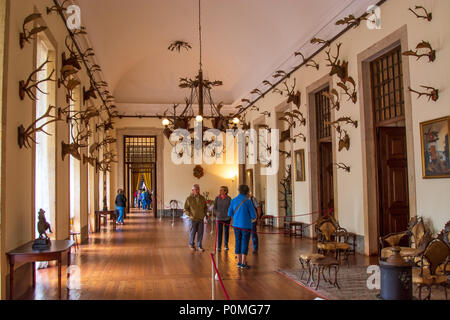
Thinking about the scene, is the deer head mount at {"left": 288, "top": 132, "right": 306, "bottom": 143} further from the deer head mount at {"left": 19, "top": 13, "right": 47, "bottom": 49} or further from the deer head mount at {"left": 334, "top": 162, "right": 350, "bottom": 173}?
the deer head mount at {"left": 19, "top": 13, "right": 47, "bottom": 49}

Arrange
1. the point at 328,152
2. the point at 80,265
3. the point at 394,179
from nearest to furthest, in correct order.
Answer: the point at 80,265 < the point at 394,179 < the point at 328,152

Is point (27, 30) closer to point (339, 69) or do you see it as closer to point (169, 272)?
point (169, 272)

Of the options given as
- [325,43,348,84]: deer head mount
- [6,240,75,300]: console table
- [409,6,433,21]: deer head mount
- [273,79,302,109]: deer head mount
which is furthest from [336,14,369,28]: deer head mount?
[6,240,75,300]: console table

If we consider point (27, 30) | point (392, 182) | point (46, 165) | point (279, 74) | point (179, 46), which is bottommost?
point (392, 182)

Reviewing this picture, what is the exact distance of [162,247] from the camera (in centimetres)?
1093

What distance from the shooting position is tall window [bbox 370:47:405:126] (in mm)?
8414

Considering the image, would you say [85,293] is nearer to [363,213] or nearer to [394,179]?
[363,213]

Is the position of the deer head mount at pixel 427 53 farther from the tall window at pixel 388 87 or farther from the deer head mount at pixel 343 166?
the deer head mount at pixel 343 166

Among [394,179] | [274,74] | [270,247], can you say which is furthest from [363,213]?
[274,74]

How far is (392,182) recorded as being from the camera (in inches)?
360

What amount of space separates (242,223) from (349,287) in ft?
7.77

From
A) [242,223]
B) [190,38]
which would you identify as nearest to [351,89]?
[242,223]

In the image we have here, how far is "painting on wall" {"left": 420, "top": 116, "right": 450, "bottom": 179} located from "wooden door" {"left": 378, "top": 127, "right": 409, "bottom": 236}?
6.39 ft

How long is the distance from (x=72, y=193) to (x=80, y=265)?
3.22 meters
